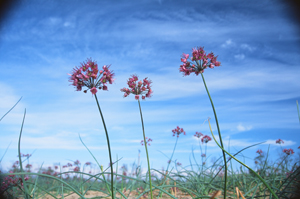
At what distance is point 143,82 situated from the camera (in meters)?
3.02

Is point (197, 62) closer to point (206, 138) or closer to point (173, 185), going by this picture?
point (173, 185)

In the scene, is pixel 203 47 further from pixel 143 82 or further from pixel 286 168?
pixel 286 168

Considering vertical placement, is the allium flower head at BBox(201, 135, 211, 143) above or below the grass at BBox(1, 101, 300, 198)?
above

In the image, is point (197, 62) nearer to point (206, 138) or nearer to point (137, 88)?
point (137, 88)

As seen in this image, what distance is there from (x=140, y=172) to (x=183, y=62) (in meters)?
3.43

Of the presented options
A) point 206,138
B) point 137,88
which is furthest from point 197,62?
point 206,138

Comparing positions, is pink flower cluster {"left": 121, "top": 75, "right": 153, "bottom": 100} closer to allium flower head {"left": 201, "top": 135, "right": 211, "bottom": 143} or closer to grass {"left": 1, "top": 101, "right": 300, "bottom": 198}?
grass {"left": 1, "top": 101, "right": 300, "bottom": 198}

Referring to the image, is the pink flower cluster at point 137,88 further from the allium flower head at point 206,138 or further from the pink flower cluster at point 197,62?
the allium flower head at point 206,138

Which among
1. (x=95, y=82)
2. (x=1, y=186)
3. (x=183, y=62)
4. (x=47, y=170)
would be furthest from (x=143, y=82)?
(x=47, y=170)

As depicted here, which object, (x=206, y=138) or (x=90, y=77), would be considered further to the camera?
(x=206, y=138)

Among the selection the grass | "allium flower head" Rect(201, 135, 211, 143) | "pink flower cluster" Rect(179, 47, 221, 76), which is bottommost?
the grass

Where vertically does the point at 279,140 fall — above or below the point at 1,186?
above

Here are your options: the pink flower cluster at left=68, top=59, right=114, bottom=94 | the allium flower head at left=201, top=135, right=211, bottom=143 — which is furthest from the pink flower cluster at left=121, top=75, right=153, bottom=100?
the allium flower head at left=201, top=135, right=211, bottom=143

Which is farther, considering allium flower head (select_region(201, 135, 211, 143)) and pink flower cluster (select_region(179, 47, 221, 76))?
allium flower head (select_region(201, 135, 211, 143))
